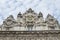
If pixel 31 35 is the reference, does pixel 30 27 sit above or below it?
above

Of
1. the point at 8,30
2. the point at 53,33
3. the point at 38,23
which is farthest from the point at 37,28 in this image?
the point at 8,30

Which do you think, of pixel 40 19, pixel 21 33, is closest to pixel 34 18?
pixel 40 19

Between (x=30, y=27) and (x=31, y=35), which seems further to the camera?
(x=30, y=27)

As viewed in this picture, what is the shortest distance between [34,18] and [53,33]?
3.25m

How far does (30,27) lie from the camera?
22828 mm

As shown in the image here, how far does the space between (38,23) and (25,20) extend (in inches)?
69.5

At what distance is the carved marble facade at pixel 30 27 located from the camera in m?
22.1

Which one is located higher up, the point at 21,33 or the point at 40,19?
the point at 40,19

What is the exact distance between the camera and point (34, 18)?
2331cm

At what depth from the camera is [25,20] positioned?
23172 mm

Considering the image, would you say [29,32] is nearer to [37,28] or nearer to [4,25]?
[37,28]

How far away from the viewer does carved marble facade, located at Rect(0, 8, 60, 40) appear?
2214 centimetres

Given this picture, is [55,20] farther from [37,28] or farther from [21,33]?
[21,33]

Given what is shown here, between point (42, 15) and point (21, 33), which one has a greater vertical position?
point (42, 15)
